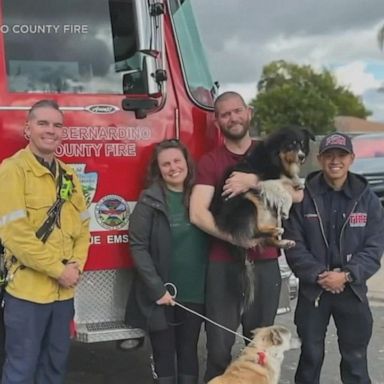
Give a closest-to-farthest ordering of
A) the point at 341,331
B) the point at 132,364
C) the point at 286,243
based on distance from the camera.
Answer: the point at 286,243 < the point at 341,331 < the point at 132,364

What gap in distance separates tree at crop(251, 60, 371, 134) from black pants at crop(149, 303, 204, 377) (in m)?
30.7

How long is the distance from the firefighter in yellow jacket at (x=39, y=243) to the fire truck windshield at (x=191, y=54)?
3.40 ft

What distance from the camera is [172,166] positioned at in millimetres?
3641

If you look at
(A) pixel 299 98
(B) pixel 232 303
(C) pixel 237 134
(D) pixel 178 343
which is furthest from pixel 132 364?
(A) pixel 299 98

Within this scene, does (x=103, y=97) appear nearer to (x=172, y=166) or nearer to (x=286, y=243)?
(x=172, y=166)

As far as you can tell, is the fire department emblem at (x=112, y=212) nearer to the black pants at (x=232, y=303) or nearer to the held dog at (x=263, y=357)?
the black pants at (x=232, y=303)

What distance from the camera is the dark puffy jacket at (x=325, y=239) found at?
3.82 m

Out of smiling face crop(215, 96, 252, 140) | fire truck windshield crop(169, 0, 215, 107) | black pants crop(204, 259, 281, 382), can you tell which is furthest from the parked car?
smiling face crop(215, 96, 252, 140)

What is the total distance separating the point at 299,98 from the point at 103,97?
40.8 m

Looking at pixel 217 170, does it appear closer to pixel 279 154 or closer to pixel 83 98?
pixel 279 154

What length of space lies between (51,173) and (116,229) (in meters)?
0.67

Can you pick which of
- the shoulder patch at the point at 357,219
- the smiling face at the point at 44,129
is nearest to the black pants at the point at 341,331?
the shoulder patch at the point at 357,219

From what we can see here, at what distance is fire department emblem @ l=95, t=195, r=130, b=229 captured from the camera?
382 cm

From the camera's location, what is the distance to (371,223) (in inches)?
153
